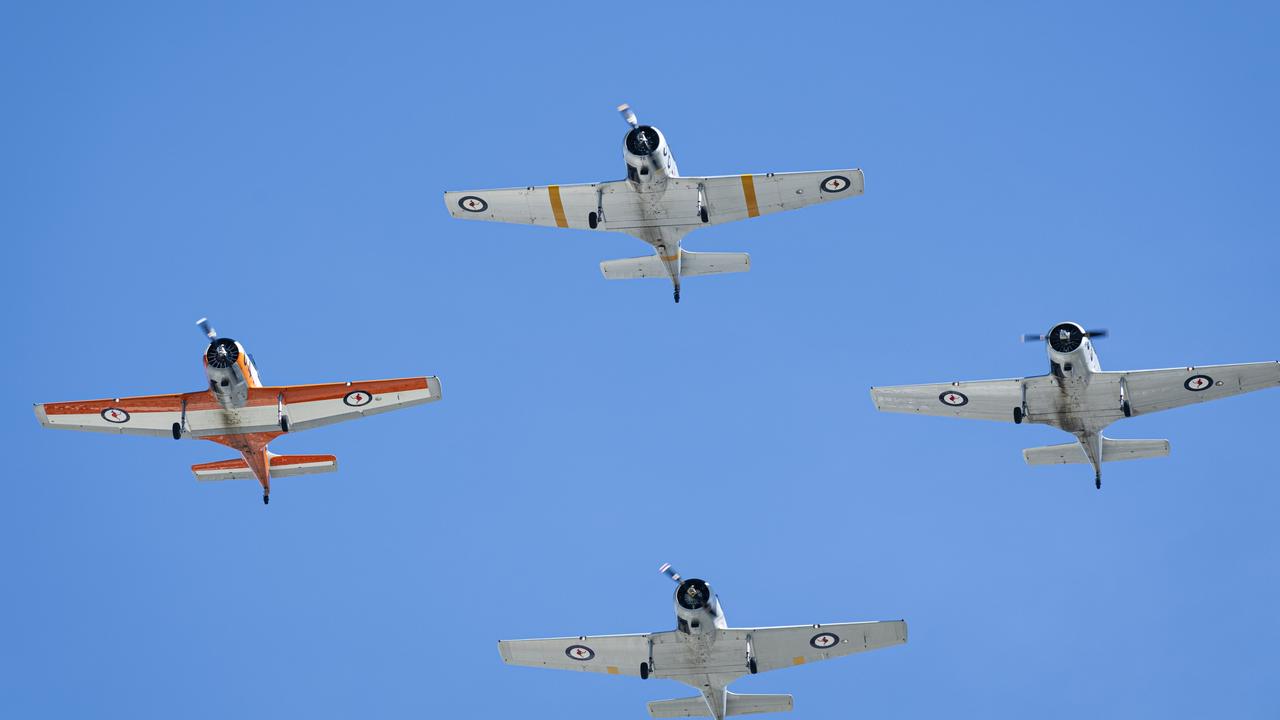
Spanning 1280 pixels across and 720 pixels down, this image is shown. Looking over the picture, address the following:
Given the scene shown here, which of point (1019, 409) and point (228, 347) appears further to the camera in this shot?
point (1019, 409)

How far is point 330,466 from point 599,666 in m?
7.88

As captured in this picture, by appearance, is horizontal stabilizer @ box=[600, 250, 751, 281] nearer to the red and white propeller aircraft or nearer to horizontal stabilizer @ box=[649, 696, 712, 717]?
the red and white propeller aircraft

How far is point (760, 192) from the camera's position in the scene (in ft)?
157

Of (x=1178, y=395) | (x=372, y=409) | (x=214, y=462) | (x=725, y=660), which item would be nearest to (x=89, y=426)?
(x=214, y=462)

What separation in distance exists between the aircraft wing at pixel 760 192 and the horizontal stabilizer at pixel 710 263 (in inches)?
89.4

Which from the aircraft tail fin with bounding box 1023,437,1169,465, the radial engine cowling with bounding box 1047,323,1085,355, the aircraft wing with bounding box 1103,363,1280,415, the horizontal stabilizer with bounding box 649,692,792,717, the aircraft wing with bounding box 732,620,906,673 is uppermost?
the radial engine cowling with bounding box 1047,323,1085,355

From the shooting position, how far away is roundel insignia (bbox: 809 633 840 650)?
47594 millimetres

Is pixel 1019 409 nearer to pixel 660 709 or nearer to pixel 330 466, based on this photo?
pixel 660 709

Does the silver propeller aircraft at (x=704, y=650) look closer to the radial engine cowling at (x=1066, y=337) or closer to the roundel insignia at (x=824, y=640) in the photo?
the roundel insignia at (x=824, y=640)

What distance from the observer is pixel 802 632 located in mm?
47500

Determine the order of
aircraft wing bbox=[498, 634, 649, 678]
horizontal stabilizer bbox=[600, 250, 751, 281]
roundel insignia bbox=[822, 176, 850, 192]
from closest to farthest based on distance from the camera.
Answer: roundel insignia bbox=[822, 176, 850, 192], aircraft wing bbox=[498, 634, 649, 678], horizontal stabilizer bbox=[600, 250, 751, 281]

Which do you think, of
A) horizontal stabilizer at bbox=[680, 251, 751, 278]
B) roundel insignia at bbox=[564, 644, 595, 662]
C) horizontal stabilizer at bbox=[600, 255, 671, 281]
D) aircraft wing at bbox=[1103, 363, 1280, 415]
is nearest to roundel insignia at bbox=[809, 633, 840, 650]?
roundel insignia at bbox=[564, 644, 595, 662]

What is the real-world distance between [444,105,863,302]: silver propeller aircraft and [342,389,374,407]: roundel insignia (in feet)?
17.8

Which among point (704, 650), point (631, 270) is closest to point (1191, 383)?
point (704, 650)
